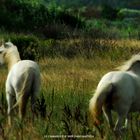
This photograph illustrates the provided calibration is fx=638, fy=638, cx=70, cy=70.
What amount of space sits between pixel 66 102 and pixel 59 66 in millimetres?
6760

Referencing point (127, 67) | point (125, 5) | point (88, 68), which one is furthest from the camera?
point (125, 5)

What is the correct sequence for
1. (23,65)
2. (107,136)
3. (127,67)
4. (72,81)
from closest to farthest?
(107,136)
(127,67)
(23,65)
(72,81)

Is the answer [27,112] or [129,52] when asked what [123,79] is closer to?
[27,112]

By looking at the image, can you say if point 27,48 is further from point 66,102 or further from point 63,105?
point 63,105

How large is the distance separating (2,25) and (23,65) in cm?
2325

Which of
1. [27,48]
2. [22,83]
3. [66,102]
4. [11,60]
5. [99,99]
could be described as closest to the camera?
[99,99]

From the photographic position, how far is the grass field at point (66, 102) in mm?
6434

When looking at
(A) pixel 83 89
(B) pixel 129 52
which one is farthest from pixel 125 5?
(A) pixel 83 89

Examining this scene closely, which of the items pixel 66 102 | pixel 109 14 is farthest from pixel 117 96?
pixel 109 14

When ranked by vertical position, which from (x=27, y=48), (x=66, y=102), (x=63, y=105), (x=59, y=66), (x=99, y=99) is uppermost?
(x=99, y=99)

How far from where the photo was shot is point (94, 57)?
56.5 feet

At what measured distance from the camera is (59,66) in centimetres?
1580

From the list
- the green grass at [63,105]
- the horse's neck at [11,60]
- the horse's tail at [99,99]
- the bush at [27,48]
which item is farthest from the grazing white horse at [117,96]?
the bush at [27,48]

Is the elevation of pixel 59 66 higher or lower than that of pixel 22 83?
lower
